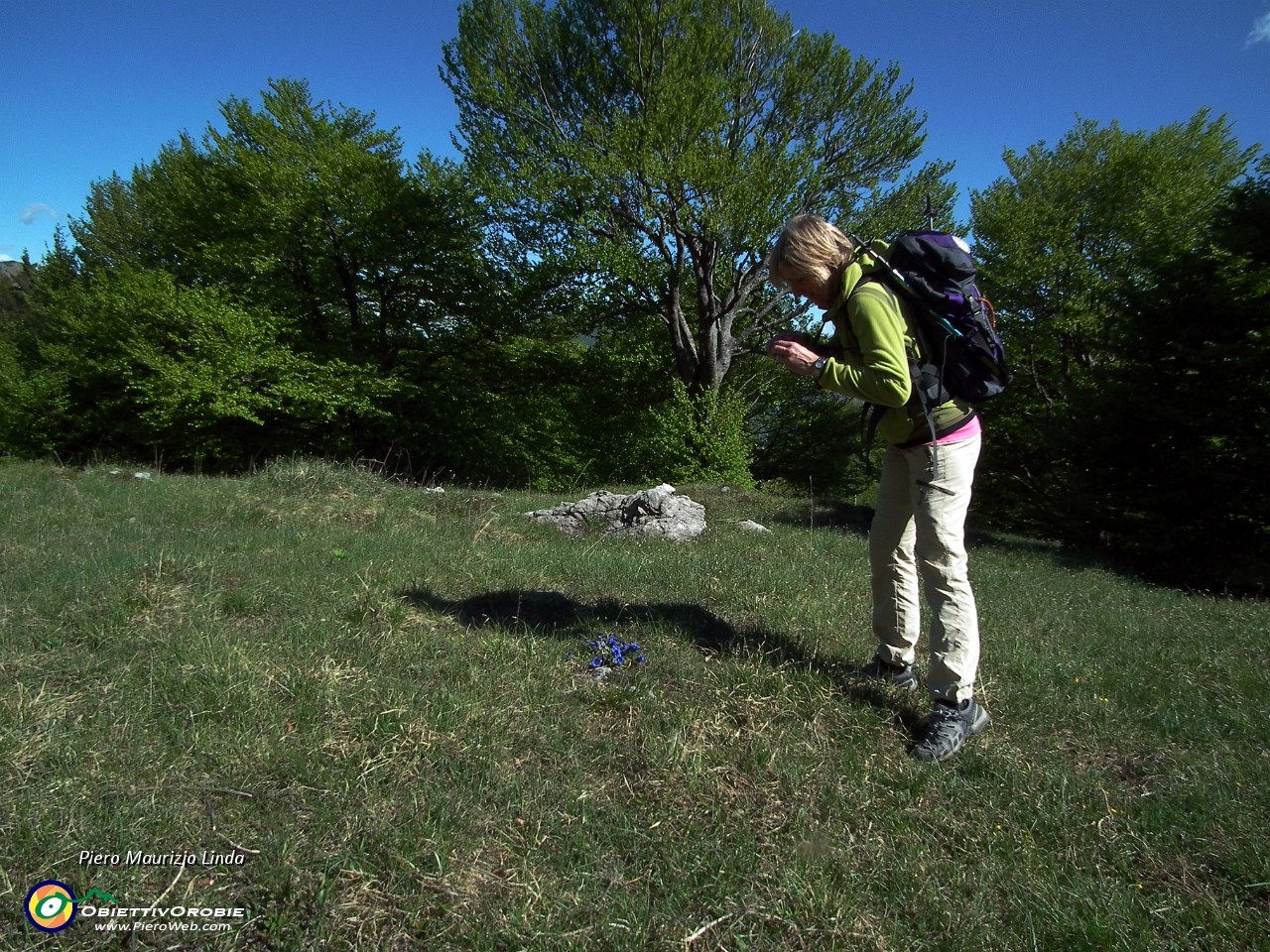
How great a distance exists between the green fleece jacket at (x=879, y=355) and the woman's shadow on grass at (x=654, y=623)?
1.20m

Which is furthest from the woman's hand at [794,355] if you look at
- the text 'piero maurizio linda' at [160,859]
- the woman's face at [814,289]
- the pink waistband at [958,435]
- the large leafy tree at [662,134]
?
the large leafy tree at [662,134]

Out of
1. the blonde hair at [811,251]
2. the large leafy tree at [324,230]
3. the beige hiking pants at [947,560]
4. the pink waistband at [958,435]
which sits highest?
the large leafy tree at [324,230]

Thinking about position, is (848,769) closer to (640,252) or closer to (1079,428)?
(1079,428)

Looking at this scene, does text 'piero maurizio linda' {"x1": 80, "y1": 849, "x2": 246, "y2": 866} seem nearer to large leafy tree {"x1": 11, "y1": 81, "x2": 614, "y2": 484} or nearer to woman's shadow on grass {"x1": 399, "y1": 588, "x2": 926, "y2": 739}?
woman's shadow on grass {"x1": 399, "y1": 588, "x2": 926, "y2": 739}

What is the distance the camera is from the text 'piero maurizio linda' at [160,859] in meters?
2.02

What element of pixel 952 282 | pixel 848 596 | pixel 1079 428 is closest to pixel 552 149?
pixel 1079 428

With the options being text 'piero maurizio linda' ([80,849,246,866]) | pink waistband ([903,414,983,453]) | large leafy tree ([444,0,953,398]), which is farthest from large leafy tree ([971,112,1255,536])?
text 'piero maurizio linda' ([80,849,246,866])

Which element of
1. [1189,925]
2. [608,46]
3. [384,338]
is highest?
[608,46]

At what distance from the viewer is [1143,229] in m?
18.9

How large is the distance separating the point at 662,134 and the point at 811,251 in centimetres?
1504

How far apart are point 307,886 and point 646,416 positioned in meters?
19.9

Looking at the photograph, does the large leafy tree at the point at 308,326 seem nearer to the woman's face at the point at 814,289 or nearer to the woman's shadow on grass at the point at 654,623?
the woman's shadow on grass at the point at 654,623

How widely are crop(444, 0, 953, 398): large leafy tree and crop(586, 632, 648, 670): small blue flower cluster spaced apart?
561 inches

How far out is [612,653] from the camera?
3479mm
